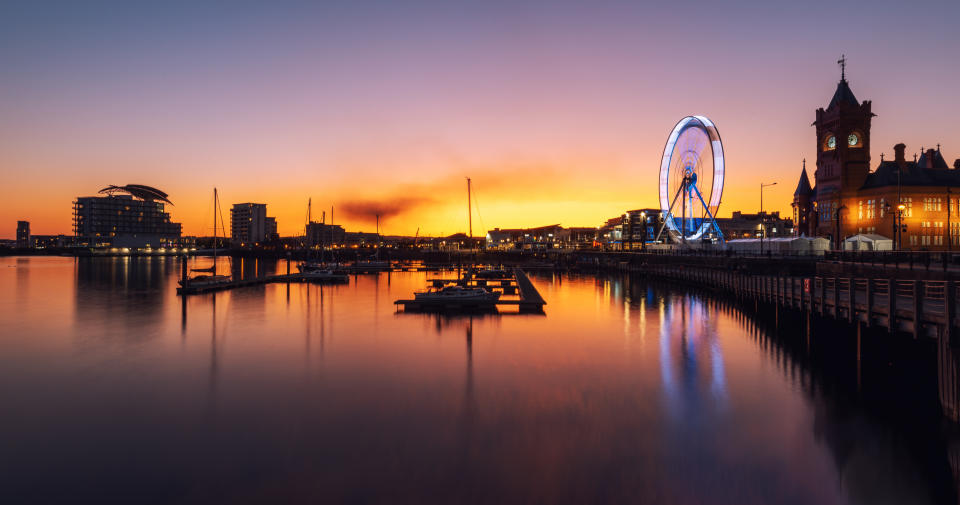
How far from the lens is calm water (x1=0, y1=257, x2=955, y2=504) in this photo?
13.8 meters

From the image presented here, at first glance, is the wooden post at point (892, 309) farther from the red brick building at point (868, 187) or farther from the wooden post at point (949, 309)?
the red brick building at point (868, 187)

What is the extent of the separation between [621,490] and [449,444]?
5.44m

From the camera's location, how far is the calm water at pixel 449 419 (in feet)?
45.2

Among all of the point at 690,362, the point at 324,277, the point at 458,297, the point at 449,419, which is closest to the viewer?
the point at 449,419

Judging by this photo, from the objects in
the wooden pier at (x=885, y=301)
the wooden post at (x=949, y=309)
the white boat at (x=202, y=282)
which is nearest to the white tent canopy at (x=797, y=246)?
the wooden pier at (x=885, y=301)

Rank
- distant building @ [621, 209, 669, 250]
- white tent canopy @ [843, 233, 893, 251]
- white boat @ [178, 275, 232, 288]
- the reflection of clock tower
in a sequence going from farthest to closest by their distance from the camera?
distant building @ [621, 209, 669, 250] < the reflection of clock tower < white boat @ [178, 275, 232, 288] < white tent canopy @ [843, 233, 893, 251]

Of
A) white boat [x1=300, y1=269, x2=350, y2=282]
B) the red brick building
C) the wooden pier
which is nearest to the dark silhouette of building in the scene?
the red brick building

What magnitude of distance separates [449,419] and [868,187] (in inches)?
3273

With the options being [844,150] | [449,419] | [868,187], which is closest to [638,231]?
[844,150]

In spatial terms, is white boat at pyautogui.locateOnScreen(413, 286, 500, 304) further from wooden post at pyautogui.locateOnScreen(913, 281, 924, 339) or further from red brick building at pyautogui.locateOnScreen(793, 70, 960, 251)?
red brick building at pyautogui.locateOnScreen(793, 70, 960, 251)

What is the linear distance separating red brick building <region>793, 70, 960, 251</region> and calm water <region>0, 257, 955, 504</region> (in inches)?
2049

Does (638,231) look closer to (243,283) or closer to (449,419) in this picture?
(243,283)

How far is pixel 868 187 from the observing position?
249 feet

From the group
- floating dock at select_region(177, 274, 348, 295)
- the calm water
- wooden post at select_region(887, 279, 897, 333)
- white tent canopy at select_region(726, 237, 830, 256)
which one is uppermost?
white tent canopy at select_region(726, 237, 830, 256)
